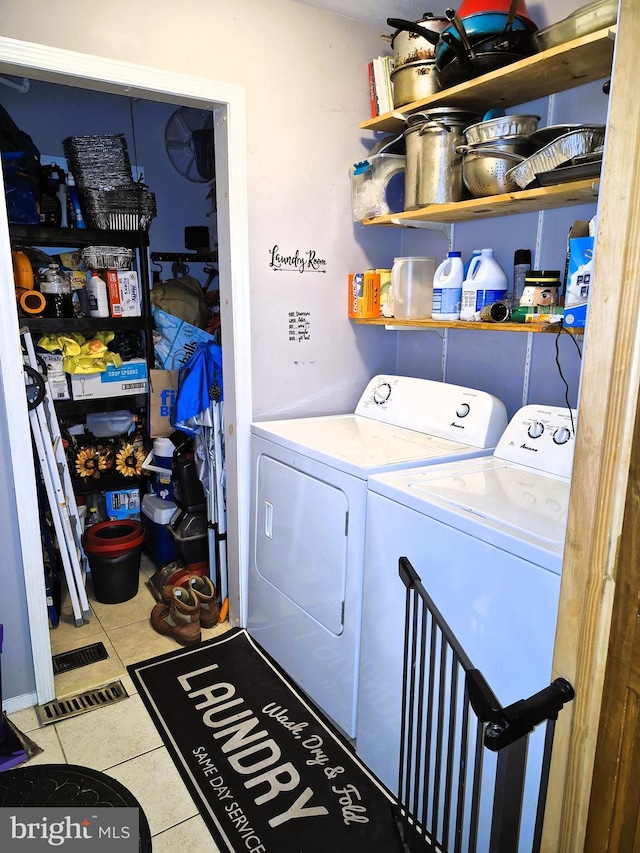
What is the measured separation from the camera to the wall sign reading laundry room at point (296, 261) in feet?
7.87

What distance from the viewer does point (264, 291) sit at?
2.40 m

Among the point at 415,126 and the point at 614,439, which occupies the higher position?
the point at 415,126

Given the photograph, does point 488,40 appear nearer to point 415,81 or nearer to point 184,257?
point 415,81

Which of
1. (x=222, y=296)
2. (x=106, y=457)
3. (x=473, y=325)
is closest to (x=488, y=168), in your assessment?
(x=473, y=325)

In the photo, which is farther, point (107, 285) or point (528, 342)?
point (107, 285)

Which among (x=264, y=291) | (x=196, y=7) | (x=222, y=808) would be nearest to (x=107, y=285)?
(x=264, y=291)

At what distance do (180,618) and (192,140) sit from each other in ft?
8.18

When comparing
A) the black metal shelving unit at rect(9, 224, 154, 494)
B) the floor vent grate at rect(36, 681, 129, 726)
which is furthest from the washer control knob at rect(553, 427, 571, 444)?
the black metal shelving unit at rect(9, 224, 154, 494)

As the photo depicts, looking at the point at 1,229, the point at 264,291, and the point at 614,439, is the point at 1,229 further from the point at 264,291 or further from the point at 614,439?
the point at 614,439

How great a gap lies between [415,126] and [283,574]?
5.65 feet

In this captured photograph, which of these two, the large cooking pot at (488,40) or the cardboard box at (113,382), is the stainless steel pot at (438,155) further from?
the cardboard box at (113,382)

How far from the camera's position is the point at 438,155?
2014 mm

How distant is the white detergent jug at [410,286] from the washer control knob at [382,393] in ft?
1.02

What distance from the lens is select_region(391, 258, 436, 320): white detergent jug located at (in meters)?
2.46
